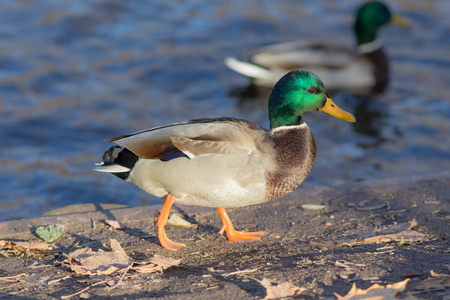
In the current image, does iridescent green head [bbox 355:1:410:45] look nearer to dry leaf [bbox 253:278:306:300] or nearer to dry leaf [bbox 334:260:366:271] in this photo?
dry leaf [bbox 334:260:366:271]

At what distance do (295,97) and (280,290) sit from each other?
145cm

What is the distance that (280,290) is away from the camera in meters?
2.99

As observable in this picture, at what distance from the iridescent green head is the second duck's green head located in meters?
6.64

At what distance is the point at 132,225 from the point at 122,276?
3.55 feet

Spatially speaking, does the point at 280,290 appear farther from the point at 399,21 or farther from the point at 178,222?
the point at 399,21

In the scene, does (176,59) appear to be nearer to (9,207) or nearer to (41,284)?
(9,207)

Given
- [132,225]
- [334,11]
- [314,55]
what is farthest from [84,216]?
[334,11]

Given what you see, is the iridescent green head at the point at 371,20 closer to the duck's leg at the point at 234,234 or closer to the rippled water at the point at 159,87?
the rippled water at the point at 159,87

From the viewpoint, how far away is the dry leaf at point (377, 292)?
2771 millimetres

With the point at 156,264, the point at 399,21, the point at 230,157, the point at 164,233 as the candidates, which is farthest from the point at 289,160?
the point at 399,21

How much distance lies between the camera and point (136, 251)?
12.7ft

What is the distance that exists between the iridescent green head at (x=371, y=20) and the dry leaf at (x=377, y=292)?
315 inches

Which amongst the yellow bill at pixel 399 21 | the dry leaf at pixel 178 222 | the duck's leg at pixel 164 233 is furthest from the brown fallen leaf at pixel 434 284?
the yellow bill at pixel 399 21

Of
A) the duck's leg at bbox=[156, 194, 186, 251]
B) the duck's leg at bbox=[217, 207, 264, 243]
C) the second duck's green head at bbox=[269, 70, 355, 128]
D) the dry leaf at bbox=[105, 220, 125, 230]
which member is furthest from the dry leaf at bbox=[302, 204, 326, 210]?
the dry leaf at bbox=[105, 220, 125, 230]
